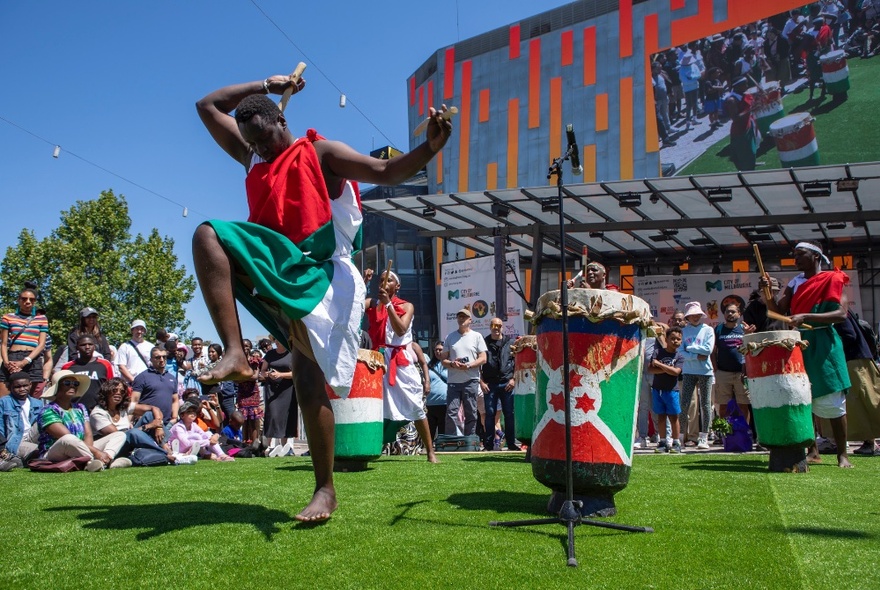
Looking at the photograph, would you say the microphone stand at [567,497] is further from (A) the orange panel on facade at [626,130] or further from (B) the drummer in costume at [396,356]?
(A) the orange panel on facade at [626,130]

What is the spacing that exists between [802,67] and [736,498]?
2443 centimetres

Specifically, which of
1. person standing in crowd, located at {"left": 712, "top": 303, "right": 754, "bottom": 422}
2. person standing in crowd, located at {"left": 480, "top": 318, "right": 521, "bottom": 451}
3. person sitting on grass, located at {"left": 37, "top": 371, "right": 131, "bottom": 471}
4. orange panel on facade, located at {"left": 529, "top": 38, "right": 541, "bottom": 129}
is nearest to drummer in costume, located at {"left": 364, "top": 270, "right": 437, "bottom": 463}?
person sitting on grass, located at {"left": 37, "top": 371, "right": 131, "bottom": 471}

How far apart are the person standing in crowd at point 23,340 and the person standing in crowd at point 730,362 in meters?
8.92

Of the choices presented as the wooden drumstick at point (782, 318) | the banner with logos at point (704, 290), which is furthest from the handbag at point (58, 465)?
the banner with logos at point (704, 290)

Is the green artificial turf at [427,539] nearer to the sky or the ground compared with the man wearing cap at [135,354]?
nearer to the ground

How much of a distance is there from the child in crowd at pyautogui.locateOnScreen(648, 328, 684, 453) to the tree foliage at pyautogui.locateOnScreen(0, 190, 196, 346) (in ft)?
77.7

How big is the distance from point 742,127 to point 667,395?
19047 millimetres

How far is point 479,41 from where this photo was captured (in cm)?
3484

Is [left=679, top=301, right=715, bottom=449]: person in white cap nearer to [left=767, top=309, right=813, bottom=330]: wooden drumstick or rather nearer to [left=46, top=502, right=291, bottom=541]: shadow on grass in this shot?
[left=767, top=309, right=813, bottom=330]: wooden drumstick

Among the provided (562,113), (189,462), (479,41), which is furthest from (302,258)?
(479,41)

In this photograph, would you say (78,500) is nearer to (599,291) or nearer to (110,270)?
(599,291)

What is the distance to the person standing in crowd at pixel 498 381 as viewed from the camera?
35.8ft

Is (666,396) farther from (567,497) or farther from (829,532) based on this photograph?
(567,497)

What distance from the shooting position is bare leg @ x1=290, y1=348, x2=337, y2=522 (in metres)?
3.67
